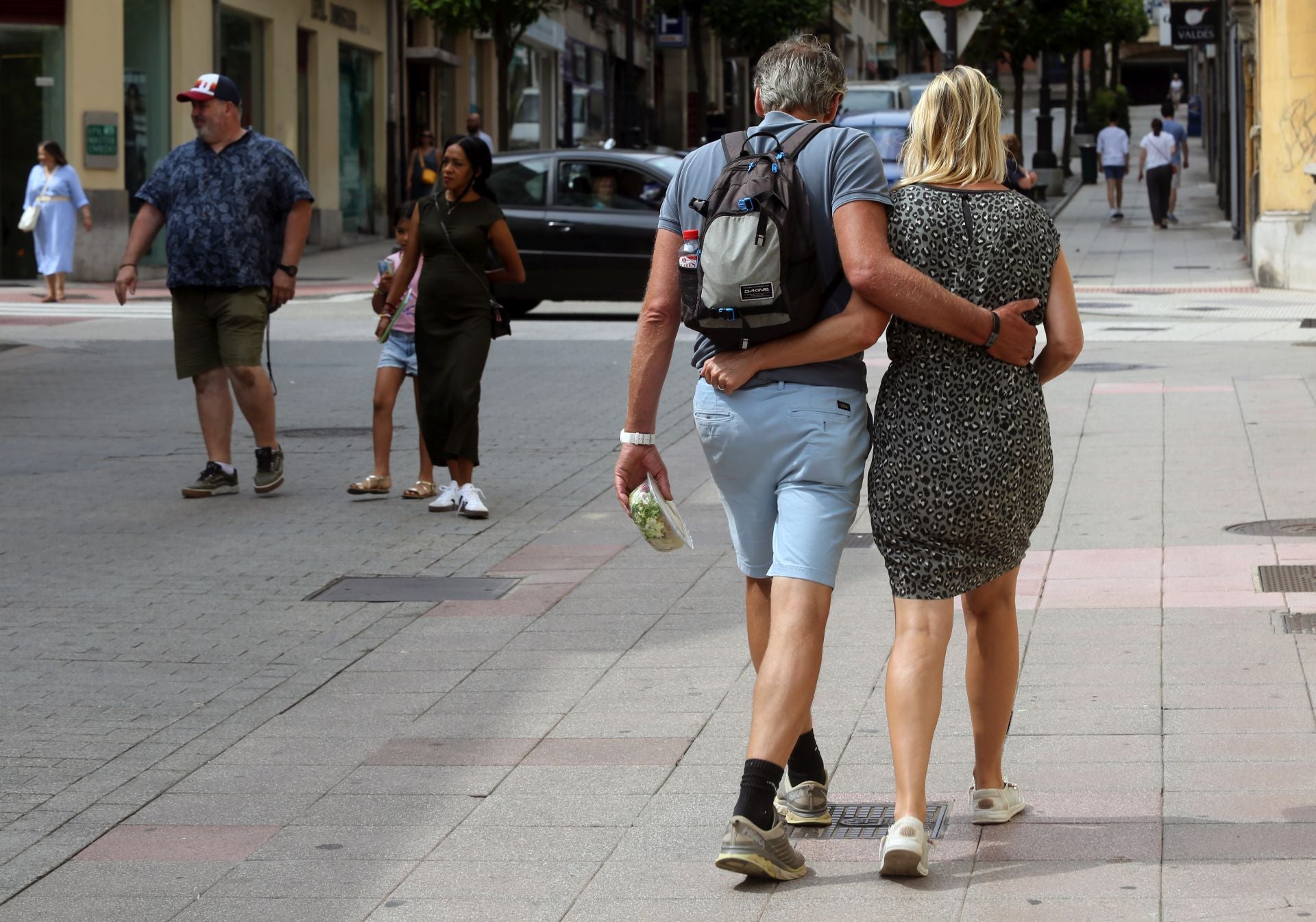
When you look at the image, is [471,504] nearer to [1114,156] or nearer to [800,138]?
[800,138]

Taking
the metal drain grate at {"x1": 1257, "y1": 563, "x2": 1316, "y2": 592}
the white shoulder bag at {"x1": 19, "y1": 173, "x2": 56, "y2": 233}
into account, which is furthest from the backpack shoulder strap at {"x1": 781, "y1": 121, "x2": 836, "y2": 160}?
the white shoulder bag at {"x1": 19, "y1": 173, "x2": 56, "y2": 233}

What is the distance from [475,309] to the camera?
30.7 feet

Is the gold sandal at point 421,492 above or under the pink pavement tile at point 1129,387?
under

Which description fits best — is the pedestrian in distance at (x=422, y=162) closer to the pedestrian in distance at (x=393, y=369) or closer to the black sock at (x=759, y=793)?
the pedestrian in distance at (x=393, y=369)

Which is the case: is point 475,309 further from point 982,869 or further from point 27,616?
point 982,869

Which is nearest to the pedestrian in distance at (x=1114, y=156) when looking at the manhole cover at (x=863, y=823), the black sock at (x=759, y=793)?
the manhole cover at (x=863, y=823)

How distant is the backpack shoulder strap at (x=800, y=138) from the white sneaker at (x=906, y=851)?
4.60 ft

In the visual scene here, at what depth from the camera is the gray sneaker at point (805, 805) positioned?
4.70m

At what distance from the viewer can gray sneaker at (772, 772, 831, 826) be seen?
470 centimetres

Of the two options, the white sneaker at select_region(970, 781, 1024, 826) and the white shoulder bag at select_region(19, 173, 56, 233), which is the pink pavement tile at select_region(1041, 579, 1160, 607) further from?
the white shoulder bag at select_region(19, 173, 56, 233)

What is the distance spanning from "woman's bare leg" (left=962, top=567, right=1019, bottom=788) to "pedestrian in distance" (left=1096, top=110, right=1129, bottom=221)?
Answer: 105 feet

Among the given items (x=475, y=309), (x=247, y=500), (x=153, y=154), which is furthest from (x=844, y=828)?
(x=153, y=154)

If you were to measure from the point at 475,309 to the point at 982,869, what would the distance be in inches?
215

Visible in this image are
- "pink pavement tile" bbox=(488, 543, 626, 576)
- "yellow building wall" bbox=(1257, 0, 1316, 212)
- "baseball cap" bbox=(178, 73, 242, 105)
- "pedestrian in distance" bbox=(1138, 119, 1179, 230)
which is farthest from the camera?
"pedestrian in distance" bbox=(1138, 119, 1179, 230)
